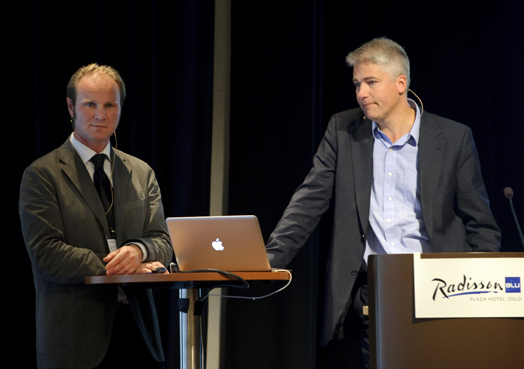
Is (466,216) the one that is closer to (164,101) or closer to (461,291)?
(461,291)

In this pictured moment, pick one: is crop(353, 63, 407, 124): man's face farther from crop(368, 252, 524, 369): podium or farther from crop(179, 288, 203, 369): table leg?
crop(179, 288, 203, 369): table leg

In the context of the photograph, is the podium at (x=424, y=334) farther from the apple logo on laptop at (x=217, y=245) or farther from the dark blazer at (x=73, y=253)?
the dark blazer at (x=73, y=253)

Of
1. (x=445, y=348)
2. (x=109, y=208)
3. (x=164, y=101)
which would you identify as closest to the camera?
(x=445, y=348)

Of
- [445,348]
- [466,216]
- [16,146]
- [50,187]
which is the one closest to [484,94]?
[466,216]

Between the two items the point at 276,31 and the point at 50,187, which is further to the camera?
the point at 276,31

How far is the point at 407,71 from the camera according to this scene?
294 centimetres

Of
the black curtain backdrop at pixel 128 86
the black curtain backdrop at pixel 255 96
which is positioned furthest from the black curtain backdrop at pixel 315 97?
the black curtain backdrop at pixel 128 86

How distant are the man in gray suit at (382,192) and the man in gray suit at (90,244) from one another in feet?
1.80

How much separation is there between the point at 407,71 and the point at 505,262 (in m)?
1.19

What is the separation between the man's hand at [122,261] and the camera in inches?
94.1

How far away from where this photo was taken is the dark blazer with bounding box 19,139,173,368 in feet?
7.96

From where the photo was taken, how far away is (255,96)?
366 centimetres

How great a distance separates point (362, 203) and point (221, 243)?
776mm

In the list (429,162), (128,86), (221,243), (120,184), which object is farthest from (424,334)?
(128,86)
